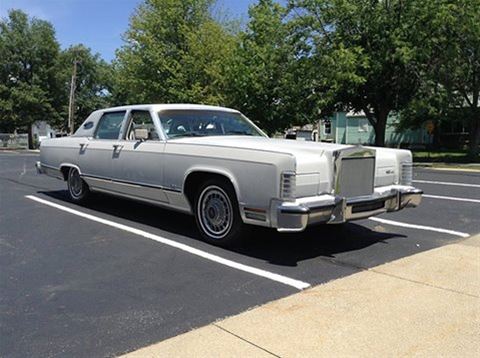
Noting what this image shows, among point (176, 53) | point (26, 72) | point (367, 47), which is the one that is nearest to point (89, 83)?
point (26, 72)

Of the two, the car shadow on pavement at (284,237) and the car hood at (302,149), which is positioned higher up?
the car hood at (302,149)

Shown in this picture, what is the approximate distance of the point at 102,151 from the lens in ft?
24.4

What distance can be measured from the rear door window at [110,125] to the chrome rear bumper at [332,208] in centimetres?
355

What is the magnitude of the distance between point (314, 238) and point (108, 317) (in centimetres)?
311

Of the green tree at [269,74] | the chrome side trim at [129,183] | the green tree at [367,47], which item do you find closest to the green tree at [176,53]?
the green tree at [269,74]

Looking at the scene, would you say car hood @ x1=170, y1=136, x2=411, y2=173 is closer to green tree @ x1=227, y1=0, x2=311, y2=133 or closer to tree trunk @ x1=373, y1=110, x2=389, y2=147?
green tree @ x1=227, y1=0, x2=311, y2=133

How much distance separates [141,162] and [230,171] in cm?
173

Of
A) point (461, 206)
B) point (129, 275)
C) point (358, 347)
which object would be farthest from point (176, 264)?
point (461, 206)

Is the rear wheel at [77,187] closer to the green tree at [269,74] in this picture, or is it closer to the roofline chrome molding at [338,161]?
the roofline chrome molding at [338,161]

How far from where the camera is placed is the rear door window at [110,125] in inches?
294

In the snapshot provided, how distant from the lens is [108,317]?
380 centimetres

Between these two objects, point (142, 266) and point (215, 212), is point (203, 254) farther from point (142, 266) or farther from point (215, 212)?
point (142, 266)

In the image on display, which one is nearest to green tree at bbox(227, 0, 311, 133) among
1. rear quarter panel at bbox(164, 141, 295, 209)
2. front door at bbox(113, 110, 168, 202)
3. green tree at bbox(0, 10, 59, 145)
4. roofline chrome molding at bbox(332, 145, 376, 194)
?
front door at bbox(113, 110, 168, 202)

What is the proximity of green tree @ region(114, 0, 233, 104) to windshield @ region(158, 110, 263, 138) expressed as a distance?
25452 mm
